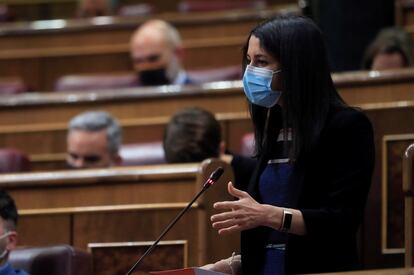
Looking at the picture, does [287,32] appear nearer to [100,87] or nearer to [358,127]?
[358,127]

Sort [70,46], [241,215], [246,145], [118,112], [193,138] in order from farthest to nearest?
[70,46]
[118,112]
[246,145]
[193,138]
[241,215]

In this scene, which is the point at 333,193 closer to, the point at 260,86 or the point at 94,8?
the point at 260,86

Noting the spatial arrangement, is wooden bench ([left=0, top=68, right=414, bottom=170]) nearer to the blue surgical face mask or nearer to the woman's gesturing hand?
the blue surgical face mask

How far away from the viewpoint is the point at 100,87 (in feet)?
9.18

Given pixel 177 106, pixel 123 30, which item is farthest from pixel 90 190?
pixel 123 30

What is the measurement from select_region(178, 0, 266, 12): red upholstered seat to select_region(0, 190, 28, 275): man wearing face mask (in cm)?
193

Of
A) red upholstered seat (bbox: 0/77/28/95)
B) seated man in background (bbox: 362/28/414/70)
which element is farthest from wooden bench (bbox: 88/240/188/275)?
red upholstered seat (bbox: 0/77/28/95)

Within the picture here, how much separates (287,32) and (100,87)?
1554mm

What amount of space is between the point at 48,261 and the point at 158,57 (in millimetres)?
1160

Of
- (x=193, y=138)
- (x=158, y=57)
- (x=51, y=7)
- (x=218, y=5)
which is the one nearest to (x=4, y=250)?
(x=193, y=138)

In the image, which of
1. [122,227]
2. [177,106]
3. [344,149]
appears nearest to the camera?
[344,149]

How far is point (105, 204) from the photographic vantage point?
1835mm

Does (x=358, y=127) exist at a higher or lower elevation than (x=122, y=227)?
higher

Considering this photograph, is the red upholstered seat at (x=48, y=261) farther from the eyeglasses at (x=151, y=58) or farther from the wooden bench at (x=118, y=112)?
the eyeglasses at (x=151, y=58)
